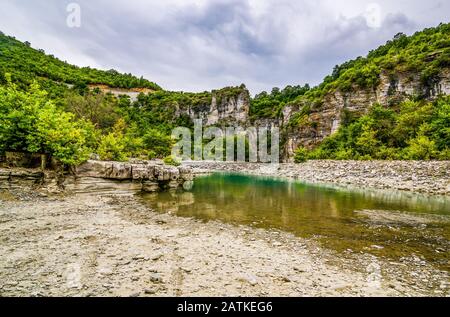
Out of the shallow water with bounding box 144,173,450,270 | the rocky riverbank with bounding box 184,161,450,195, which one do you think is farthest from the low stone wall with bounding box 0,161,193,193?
the rocky riverbank with bounding box 184,161,450,195

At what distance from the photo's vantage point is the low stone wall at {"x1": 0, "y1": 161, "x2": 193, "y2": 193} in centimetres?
1181

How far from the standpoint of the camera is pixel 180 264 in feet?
17.5

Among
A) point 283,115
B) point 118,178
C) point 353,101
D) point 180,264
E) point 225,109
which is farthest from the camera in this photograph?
point 225,109

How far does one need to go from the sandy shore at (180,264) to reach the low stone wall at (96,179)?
13.2ft

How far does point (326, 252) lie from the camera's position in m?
6.38

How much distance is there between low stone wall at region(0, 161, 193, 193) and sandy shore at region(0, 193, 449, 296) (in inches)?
159

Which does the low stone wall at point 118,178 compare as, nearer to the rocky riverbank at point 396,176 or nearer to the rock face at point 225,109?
the rocky riverbank at point 396,176

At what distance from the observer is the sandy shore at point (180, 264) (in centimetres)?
425

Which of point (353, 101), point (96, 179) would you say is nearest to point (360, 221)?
point (96, 179)

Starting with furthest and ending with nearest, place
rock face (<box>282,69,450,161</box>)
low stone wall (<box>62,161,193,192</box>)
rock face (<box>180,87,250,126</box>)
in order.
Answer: rock face (<box>180,87,250,126</box>) < rock face (<box>282,69,450,161</box>) < low stone wall (<box>62,161,193,192</box>)

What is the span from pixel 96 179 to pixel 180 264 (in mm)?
11332

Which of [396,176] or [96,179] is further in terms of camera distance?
[396,176]

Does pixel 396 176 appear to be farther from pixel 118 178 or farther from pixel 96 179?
pixel 96 179

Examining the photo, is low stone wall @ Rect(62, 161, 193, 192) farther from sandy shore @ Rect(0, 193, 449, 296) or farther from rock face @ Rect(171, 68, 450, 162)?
rock face @ Rect(171, 68, 450, 162)
